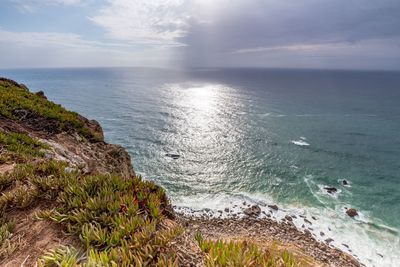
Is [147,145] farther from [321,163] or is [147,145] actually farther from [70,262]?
[70,262]

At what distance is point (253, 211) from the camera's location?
102 feet

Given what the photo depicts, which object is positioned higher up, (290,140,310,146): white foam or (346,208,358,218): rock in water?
(290,140,310,146): white foam

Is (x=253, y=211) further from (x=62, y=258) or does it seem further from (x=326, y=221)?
(x=62, y=258)

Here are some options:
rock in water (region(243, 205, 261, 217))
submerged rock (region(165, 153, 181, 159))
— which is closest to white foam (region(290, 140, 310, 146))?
rock in water (region(243, 205, 261, 217))

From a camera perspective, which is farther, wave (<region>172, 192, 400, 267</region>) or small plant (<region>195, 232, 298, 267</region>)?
wave (<region>172, 192, 400, 267</region>)

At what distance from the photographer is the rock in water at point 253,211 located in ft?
100

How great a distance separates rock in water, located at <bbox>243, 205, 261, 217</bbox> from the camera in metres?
30.6

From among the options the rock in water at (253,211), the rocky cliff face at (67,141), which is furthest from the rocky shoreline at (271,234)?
the rocky cliff face at (67,141)

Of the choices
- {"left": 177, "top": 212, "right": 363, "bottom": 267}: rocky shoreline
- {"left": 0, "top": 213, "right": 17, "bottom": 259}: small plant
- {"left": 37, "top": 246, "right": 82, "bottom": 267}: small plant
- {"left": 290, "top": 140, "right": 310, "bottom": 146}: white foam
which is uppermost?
{"left": 37, "top": 246, "right": 82, "bottom": 267}: small plant

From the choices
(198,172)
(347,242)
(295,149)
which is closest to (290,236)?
(347,242)

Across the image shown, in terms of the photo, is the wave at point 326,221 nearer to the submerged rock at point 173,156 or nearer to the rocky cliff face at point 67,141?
the submerged rock at point 173,156

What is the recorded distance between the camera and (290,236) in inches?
1064

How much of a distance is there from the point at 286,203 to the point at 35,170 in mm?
31832

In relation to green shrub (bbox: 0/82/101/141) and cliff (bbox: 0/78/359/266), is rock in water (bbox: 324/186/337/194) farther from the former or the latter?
green shrub (bbox: 0/82/101/141)
